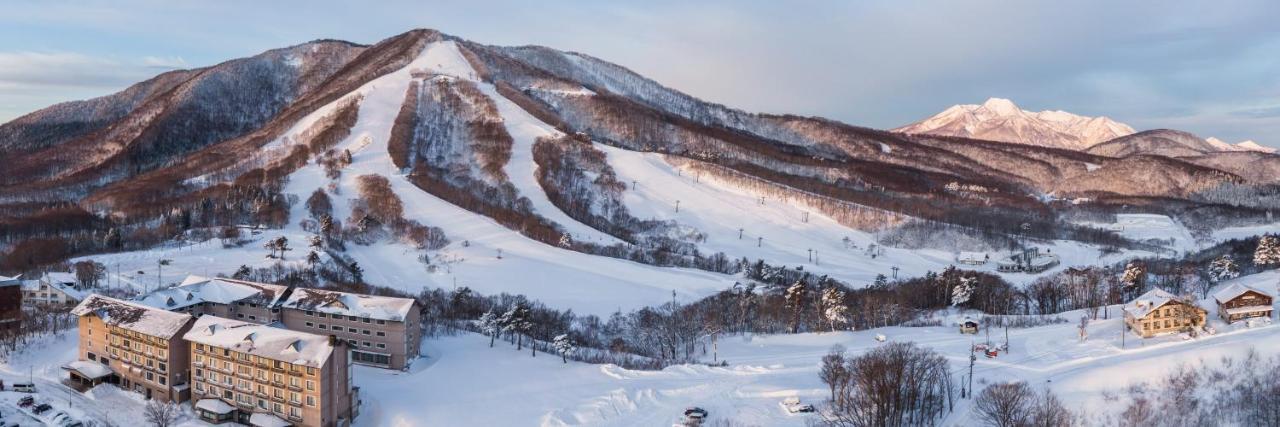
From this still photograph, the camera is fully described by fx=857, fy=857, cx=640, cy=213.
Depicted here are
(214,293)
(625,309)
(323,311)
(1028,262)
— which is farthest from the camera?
(1028,262)

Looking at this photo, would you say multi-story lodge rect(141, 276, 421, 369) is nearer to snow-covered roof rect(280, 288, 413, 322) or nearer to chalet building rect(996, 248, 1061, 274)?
snow-covered roof rect(280, 288, 413, 322)

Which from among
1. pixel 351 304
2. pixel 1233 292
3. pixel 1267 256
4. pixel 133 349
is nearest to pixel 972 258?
pixel 1267 256

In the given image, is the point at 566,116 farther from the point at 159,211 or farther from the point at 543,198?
the point at 159,211

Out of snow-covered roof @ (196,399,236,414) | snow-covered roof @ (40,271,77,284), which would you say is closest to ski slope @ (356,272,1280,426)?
snow-covered roof @ (196,399,236,414)

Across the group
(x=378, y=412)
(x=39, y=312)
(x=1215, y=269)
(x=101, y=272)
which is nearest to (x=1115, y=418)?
(x=378, y=412)

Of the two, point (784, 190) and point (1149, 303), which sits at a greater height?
point (784, 190)

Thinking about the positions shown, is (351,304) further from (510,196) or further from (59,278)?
(510,196)
